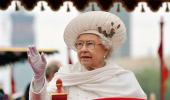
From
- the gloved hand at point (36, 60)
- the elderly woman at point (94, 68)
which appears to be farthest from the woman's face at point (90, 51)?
the gloved hand at point (36, 60)

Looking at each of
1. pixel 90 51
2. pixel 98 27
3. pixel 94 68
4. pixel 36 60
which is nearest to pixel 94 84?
pixel 94 68

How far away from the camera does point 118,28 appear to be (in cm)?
602

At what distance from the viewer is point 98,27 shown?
590cm

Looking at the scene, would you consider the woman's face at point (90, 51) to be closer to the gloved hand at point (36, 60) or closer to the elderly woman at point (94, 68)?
the elderly woman at point (94, 68)

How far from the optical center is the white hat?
19.3ft

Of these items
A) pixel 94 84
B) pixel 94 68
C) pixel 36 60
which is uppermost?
pixel 36 60

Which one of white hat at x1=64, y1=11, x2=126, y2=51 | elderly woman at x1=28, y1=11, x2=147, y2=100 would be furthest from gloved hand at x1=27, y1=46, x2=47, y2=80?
white hat at x1=64, y1=11, x2=126, y2=51

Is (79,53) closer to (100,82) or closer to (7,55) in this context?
(100,82)

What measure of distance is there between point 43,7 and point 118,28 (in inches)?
48.0

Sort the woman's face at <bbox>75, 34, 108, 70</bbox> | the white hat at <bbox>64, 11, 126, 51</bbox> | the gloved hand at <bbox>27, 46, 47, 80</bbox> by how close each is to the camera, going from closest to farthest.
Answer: the gloved hand at <bbox>27, 46, 47, 80</bbox> → the woman's face at <bbox>75, 34, 108, 70</bbox> → the white hat at <bbox>64, 11, 126, 51</bbox>

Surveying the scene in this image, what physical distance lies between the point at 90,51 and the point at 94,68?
15cm

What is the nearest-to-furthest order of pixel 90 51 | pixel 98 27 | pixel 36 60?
pixel 36 60, pixel 90 51, pixel 98 27

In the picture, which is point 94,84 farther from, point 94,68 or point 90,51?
point 90,51

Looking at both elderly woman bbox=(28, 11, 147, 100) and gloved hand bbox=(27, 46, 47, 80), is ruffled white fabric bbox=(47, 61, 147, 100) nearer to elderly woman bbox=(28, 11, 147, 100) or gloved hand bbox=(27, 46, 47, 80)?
elderly woman bbox=(28, 11, 147, 100)
